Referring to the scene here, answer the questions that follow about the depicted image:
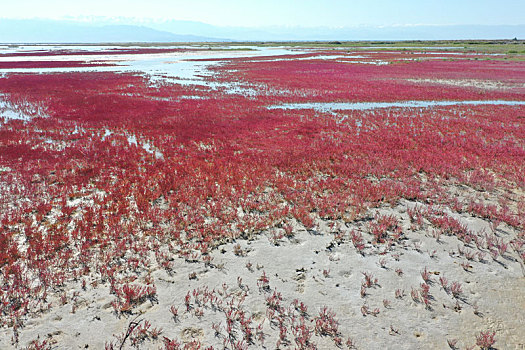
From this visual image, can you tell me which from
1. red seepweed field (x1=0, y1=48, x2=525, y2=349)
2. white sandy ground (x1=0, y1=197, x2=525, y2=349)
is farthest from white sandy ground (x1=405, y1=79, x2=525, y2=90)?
white sandy ground (x1=0, y1=197, x2=525, y2=349)

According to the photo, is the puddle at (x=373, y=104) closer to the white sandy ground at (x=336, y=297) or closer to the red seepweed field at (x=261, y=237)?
the red seepweed field at (x=261, y=237)

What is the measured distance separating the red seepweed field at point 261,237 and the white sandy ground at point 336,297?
0.10 feet

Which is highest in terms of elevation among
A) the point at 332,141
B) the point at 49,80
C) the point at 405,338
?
the point at 49,80

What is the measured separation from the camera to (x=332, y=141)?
1614cm

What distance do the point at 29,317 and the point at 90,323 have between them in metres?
1.07

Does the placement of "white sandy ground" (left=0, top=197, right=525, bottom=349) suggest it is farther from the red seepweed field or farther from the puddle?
the puddle

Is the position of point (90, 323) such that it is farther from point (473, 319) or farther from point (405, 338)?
point (473, 319)

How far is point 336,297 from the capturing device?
5945 millimetres

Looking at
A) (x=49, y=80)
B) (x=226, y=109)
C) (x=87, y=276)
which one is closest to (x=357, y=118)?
(x=226, y=109)

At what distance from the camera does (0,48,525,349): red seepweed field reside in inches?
205

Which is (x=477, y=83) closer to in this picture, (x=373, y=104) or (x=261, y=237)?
(x=373, y=104)

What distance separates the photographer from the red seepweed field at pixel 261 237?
205 inches

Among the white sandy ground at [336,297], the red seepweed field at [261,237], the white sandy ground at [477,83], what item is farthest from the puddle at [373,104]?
the white sandy ground at [336,297]

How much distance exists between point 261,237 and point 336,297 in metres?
2.63
